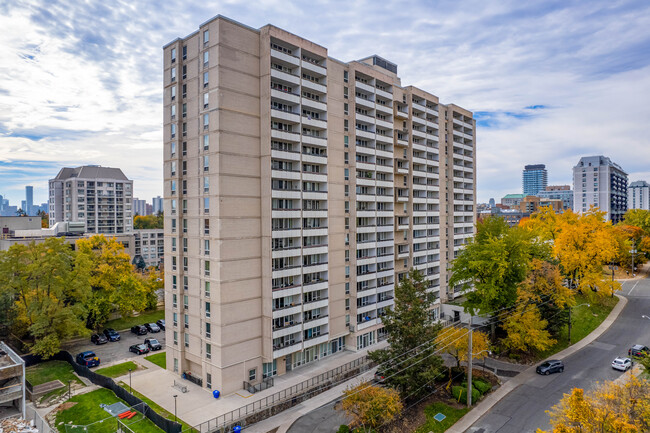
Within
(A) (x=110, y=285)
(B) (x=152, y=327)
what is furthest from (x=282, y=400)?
(A) (x=110, y=285)

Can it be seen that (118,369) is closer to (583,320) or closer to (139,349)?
(139,349)

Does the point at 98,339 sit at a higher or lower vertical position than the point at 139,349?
lower

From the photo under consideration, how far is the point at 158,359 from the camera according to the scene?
4738 centimetres

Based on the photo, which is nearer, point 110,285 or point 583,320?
point 583,320

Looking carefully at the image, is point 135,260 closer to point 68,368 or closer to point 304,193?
point 68,368

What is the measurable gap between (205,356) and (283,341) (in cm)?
805

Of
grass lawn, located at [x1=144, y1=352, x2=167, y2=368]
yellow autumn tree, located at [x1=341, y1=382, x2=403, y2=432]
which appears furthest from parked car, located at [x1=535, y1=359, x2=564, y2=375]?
grass lawn, located at [x1=144, y1=352, x2=167, y2=368]

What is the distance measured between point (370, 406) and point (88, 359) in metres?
35.5

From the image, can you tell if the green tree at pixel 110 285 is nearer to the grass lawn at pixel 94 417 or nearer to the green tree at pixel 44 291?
the green tree at pixel 44 291

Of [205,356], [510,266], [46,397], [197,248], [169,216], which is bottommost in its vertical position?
[46,397]

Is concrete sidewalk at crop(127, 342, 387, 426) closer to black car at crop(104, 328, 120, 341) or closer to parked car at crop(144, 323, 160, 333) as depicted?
black car at crop(104, 328, 120, 341)

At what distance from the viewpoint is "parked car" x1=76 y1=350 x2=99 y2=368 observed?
45.1m

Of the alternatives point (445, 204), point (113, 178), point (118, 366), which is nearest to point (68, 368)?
point (118, 366)

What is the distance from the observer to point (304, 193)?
43.4 metres
